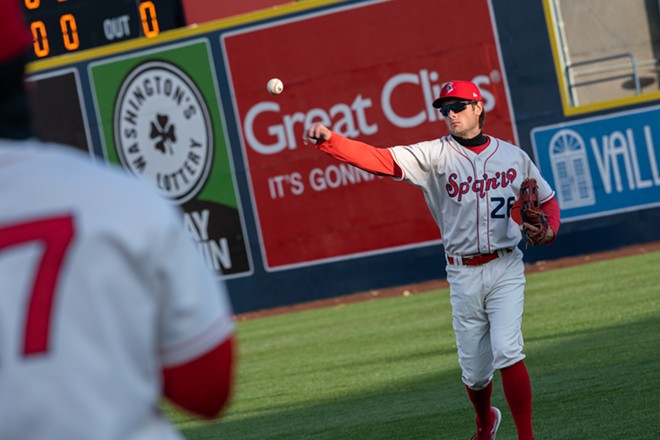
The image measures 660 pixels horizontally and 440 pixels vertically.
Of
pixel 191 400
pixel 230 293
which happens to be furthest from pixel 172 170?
pixel 191 400

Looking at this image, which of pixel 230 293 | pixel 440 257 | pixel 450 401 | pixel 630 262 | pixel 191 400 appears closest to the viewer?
pixel 191 400

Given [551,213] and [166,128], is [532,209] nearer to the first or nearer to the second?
[551,213]

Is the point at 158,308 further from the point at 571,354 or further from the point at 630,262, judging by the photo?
the point at 630,262

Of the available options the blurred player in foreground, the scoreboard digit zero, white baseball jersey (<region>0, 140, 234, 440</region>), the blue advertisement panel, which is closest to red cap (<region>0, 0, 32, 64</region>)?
the blurred player in foreground

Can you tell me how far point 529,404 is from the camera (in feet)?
22.4

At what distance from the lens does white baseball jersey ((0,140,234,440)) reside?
1.87 m

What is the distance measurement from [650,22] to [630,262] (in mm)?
5547

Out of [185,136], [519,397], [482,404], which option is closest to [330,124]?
[185,136]

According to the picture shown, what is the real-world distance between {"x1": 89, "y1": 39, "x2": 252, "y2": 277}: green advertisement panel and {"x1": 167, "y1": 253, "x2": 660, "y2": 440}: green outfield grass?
2983mm

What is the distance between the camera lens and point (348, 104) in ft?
57.9

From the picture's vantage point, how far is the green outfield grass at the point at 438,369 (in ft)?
25.8

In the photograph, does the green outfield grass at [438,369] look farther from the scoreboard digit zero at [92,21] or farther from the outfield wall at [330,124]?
the scoreboard digit zero at [92,21]

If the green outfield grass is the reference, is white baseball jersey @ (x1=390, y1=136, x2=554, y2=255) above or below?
above

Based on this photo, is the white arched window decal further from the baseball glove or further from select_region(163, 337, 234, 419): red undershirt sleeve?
select_region(163, 337, 234, 419): red undershirt sleeve
